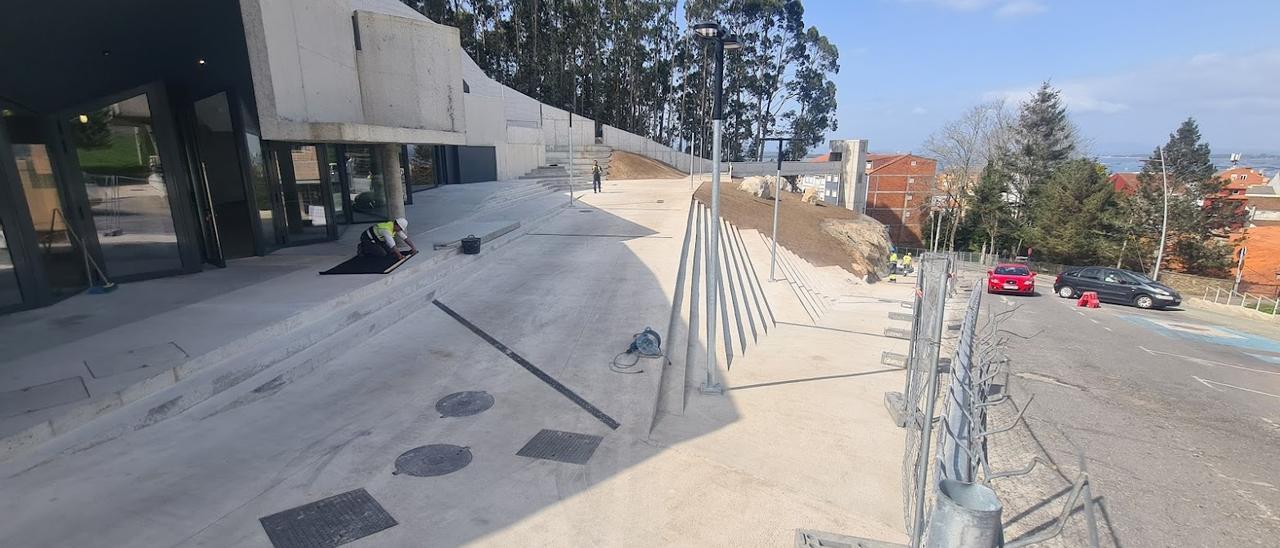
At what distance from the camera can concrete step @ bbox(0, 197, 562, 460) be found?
5.86 meters

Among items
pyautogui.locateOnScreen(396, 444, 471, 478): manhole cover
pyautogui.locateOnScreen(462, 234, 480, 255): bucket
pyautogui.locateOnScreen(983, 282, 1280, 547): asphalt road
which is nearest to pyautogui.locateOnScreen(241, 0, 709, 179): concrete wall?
pyautogui.locateOnScreen(462, 234, 480, 255): bucket

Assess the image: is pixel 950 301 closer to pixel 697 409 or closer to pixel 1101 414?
pixel 1101 414

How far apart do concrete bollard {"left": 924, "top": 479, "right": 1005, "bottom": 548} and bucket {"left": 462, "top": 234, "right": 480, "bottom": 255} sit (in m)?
13.4

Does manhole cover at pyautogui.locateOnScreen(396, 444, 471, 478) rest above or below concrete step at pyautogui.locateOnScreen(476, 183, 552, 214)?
below

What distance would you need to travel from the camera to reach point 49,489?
5.03 meters

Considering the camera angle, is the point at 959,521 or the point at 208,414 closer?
the point at 959,521

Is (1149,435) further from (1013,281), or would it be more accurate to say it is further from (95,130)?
(95,130)

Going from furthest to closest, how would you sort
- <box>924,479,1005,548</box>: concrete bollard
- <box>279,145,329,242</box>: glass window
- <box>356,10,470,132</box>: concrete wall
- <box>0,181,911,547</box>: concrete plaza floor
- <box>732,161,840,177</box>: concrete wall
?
<box>732,161,840,177</box>: concrete wall → <box>279,145,329,242</box>: glass window → <box>356,10,470,132</box>: concrete wall → <box>0,181,911,547</box>: concrete plaza floor → <box>924,479,1005,548</box>: concrete bollard

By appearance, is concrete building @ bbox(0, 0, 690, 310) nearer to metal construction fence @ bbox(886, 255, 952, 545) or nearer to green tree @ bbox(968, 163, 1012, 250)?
metal construction fence @ bbox(886, 255, 952, 545)

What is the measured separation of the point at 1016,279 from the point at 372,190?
2753cm

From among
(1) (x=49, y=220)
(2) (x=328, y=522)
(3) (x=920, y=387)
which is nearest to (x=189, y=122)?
(1) (x=49, y=220)

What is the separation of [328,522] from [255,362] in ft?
12.5

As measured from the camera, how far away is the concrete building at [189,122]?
8820 mm

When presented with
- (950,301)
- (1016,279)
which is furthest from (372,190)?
(1016,279)
